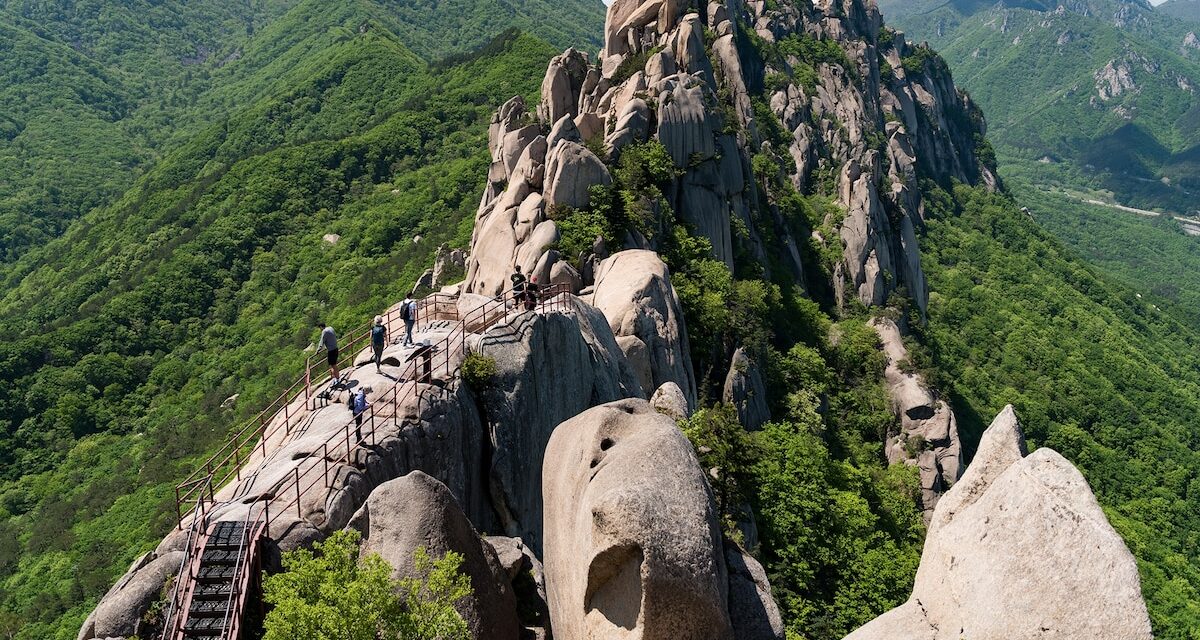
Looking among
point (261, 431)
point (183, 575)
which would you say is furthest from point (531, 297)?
point (183, 575)

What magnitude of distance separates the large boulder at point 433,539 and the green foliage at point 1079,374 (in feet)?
175

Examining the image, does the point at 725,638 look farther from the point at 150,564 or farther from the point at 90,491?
the point at 90,491

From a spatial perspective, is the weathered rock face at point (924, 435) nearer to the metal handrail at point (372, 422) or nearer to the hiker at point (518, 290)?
the hiker at point (518, 290)

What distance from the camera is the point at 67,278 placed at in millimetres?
101938

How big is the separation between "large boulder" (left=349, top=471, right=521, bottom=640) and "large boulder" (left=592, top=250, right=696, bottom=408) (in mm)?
17569

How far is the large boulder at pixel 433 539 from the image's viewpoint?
50.6 feet

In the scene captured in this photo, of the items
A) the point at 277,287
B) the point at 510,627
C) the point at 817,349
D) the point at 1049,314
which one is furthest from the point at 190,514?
the point at 1049,314

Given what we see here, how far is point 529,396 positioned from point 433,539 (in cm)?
937

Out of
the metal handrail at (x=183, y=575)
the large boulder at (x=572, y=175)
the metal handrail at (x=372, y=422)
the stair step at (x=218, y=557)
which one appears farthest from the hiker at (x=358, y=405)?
the large boulder at (x=572, y=175)

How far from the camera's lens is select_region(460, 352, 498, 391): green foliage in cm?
2345

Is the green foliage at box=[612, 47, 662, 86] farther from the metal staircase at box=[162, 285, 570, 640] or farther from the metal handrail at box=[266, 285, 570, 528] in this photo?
the metal staircase at box=[162, 285, 570, 640]

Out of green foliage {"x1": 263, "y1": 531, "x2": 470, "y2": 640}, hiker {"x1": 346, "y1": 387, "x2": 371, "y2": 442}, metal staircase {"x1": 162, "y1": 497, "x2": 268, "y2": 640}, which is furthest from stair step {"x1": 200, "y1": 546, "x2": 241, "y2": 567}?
hiker {"x1": 346, "y1": 387, "x2": 371, "y2": 442}

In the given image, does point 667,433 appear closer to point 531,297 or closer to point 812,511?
point 531,297

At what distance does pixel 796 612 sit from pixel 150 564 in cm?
1971
